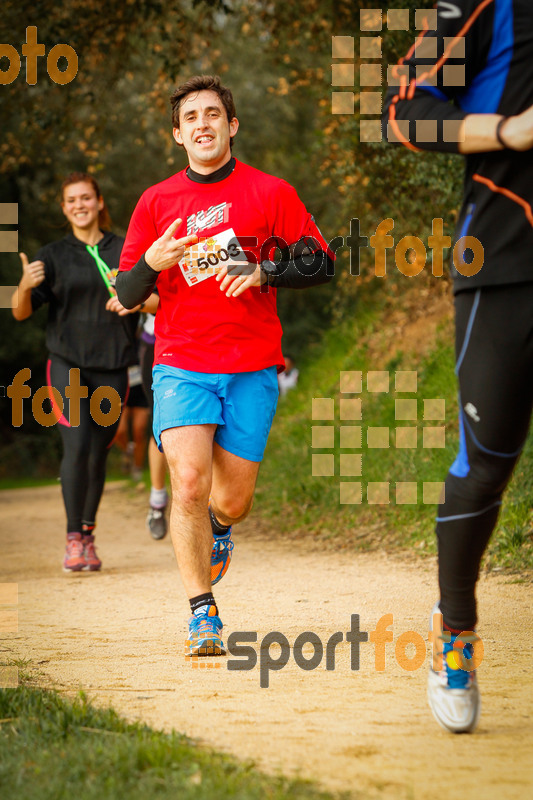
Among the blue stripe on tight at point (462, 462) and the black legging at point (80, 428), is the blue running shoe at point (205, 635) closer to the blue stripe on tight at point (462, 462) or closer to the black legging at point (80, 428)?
the blue stripe on tight at point (462, 462)

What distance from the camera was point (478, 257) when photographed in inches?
112

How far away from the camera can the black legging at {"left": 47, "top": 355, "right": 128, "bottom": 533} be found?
21.5 feet

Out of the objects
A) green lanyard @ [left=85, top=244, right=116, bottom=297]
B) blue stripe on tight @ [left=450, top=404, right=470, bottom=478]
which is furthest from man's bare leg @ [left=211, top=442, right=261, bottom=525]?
green lanyard @ [left=85, top=244, right=116, bottom=297]

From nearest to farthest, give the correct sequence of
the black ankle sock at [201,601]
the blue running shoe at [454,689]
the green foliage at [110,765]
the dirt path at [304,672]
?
the green foliage at [110,765]
the dirt path at [304,672]
the blue running shoe at [454,689]
the black ankle sock at [201,601]

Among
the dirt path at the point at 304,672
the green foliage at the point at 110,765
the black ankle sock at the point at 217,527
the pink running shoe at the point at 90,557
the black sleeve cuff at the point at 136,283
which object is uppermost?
the black sleeve cuff at the point at 136,283

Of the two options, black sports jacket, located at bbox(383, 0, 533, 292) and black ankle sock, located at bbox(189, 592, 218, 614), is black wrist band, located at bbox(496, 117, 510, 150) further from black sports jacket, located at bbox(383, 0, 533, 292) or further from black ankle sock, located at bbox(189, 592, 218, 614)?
black ankle sock, located at bbox(189, 592, 218, 614)

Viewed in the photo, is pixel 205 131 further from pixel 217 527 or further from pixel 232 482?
pixel 217 527

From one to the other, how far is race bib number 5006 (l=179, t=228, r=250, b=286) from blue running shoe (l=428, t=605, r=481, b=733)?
1.90 m

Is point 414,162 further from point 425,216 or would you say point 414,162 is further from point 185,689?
point 185,689

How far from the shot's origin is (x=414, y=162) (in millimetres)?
8164

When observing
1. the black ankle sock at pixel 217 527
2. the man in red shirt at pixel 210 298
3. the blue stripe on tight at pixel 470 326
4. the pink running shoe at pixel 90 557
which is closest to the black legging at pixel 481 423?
the blue stripe on tight at pixel 470 326

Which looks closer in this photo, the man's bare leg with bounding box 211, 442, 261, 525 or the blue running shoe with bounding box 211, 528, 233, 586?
the man's bare leg with bounding box 211, 442, 261, 525

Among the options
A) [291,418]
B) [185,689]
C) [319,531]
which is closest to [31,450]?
[291,418]

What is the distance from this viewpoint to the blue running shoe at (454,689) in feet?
9.39
